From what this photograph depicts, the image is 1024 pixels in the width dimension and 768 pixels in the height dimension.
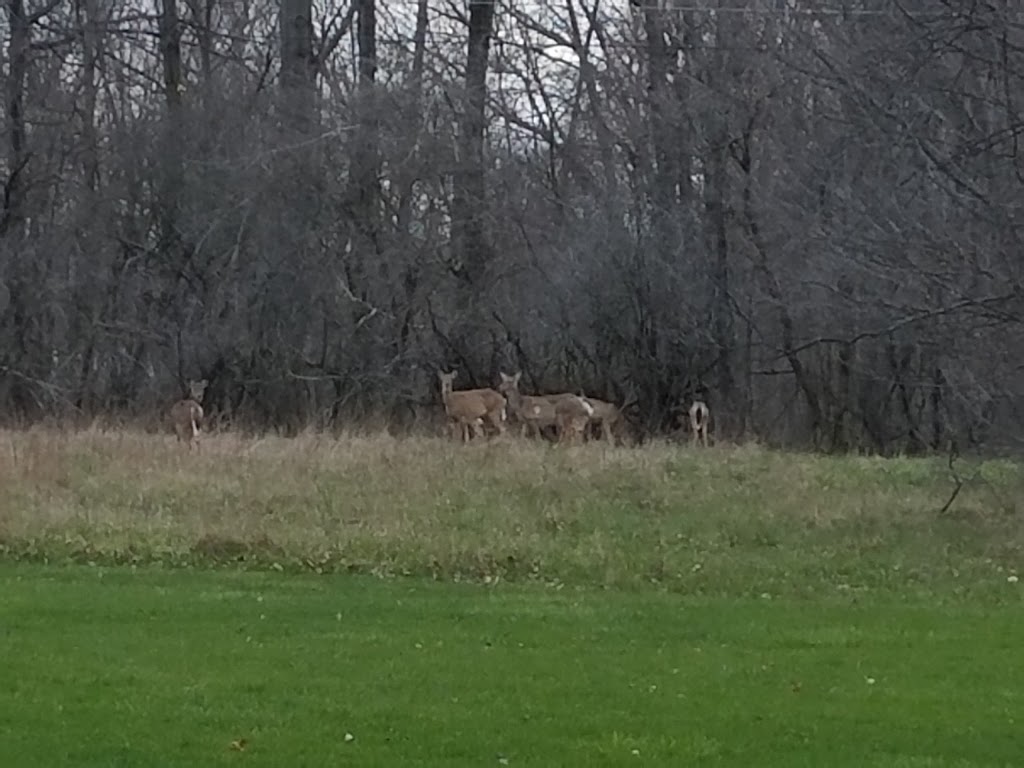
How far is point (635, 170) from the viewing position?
3341cm

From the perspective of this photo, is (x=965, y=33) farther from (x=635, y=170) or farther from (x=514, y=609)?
(x=635, y=170)

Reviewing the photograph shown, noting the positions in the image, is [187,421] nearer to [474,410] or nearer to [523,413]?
[474,410]

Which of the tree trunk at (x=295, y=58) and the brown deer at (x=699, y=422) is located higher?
the tree trunk at (x=295, y=58)

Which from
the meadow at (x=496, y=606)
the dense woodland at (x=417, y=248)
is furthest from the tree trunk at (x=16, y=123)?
the meadow at (x=496, y=606)

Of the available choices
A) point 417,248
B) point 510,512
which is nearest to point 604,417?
point 417,248

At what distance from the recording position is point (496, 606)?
13.6m

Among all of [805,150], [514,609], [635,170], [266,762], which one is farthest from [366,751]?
[635,170]

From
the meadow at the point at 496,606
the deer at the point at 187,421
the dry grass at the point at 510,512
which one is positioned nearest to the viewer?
the meadow at the point at 496,606

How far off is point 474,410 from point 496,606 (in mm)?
13974

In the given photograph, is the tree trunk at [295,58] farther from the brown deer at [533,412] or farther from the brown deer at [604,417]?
the brown deer at [604,417]

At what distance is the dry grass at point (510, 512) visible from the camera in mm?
16094

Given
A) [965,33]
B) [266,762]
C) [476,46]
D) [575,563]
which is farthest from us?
[476,46]

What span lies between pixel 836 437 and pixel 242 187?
11.6 m

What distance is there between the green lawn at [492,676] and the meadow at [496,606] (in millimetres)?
32
